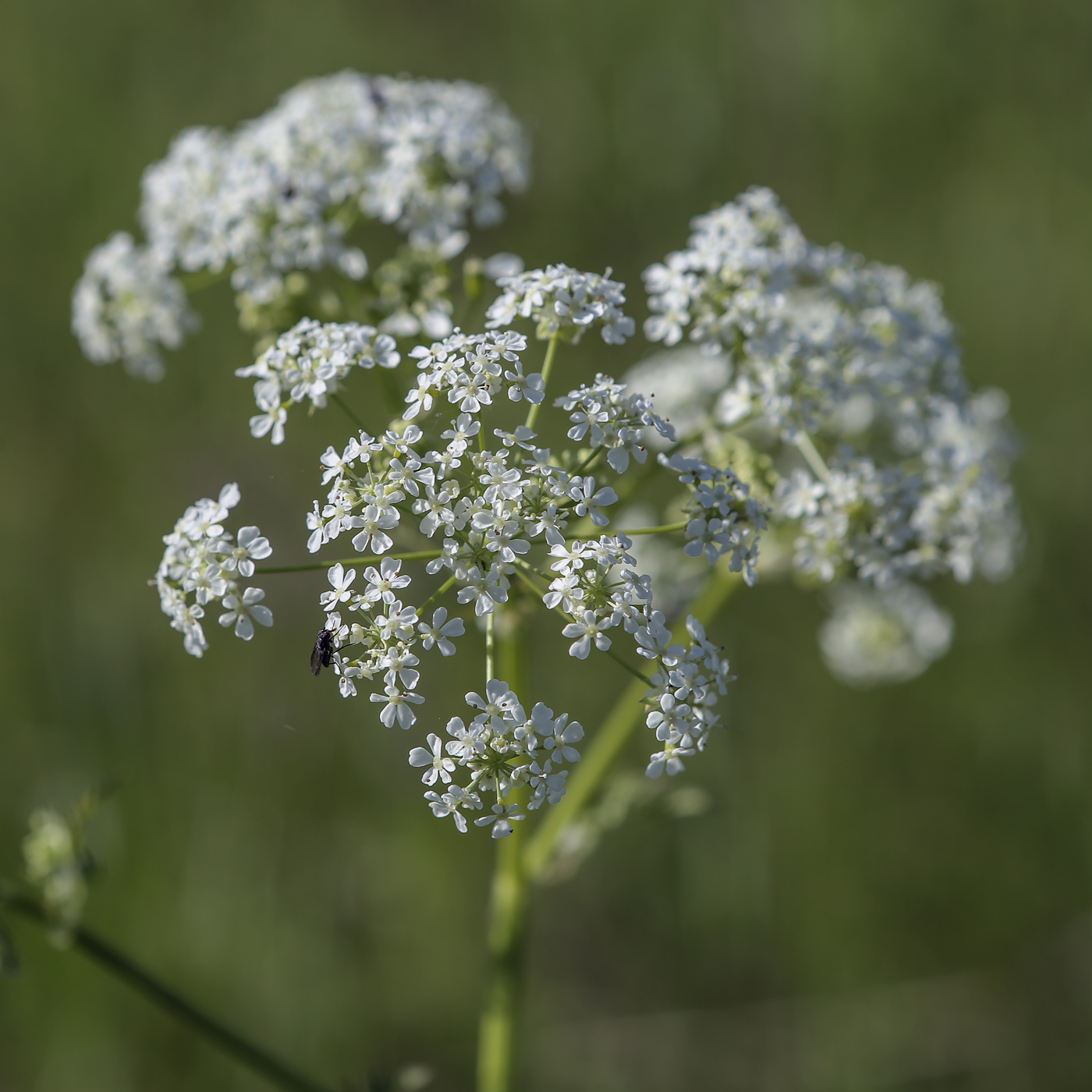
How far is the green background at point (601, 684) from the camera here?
7.33 metres

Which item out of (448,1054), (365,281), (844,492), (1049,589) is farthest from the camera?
(1049,589)

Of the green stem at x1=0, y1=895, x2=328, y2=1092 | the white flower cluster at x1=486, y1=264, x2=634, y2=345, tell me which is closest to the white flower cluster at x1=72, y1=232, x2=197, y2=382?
the white flower cluster at x1=486, y1=264, x2=634, y2=345

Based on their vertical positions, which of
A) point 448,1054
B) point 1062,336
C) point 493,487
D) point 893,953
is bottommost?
point 448,1054

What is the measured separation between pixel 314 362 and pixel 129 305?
198cm

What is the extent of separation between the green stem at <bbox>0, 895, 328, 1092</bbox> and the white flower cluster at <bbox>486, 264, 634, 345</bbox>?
3.04 m

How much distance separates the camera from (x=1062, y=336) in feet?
29.7

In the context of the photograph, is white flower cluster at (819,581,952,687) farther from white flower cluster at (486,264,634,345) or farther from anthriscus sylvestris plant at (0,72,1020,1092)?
white flower cluster at (486,264,634,345)

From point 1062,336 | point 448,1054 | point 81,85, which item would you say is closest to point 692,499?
point 448,1054

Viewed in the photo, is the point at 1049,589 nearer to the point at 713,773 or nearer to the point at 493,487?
the point at 713,773

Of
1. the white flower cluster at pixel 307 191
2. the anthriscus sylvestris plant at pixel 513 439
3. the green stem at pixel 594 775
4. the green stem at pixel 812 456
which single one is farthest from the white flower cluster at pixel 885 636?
the white flower cluster at pixel 307 191

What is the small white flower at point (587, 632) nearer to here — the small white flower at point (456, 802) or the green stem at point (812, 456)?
the small white flower at point (456, 802)

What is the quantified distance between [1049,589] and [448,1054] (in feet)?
20.2

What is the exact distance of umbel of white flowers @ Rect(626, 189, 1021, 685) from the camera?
4406 mm

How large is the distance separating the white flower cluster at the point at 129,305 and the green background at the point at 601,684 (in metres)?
2.74
